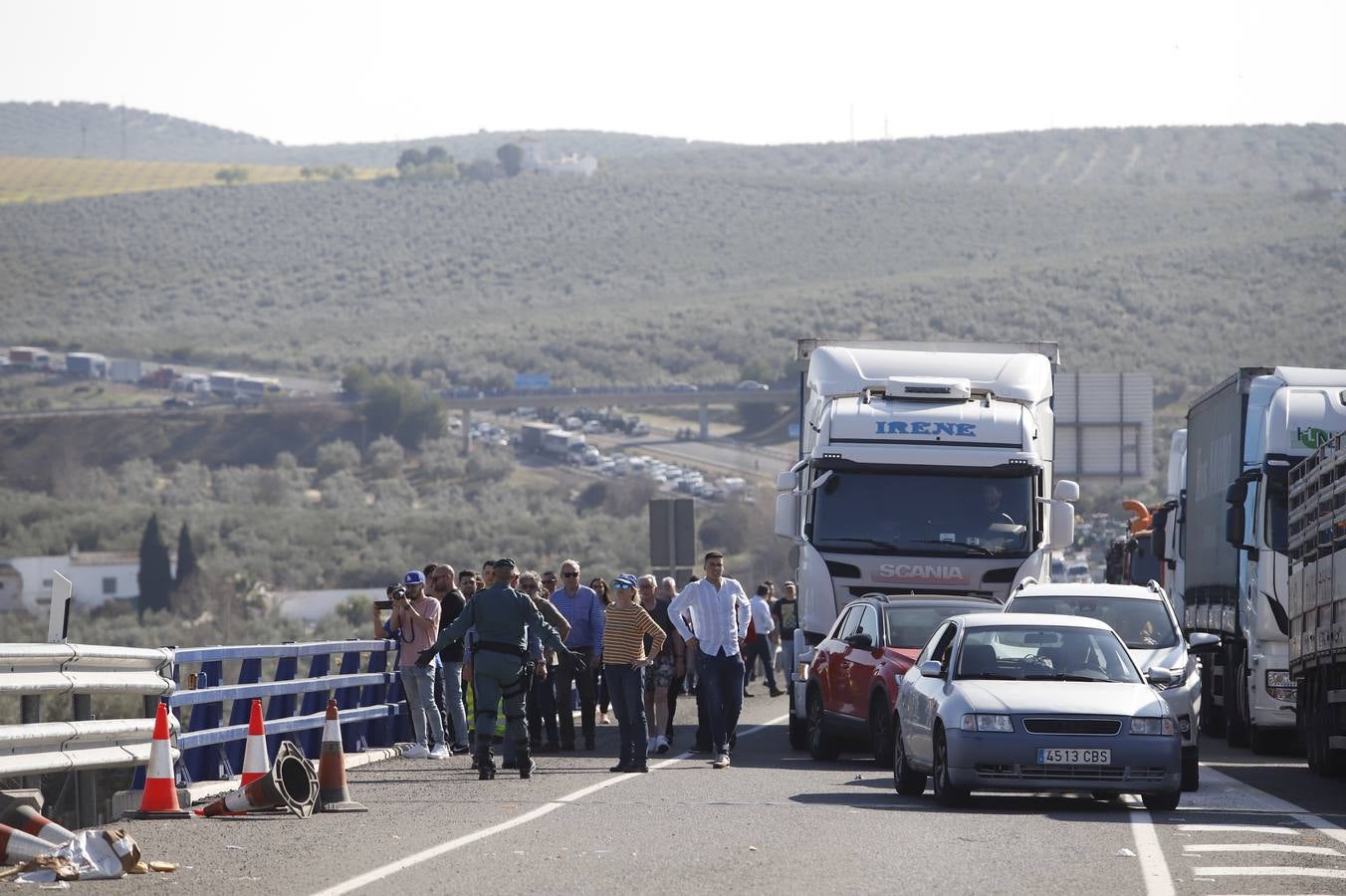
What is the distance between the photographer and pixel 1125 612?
19172 mm

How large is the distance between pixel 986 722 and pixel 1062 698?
2.12 ft

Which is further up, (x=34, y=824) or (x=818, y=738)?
(x=34, y=824)

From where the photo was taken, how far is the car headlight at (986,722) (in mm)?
14227

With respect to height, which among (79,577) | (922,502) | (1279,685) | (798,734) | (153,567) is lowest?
(79,577)

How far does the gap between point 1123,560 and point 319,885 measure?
26963 mm

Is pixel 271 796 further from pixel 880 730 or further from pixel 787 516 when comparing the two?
pixel 787 516

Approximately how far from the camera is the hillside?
138625 mm

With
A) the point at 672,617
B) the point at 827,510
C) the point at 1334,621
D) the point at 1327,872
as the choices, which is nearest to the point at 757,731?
the point at 827,510

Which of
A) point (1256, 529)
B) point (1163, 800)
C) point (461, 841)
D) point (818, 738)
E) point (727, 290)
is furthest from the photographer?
point (727, 290)

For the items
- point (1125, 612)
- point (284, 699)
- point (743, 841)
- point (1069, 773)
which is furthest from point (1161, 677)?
point (284, 699)

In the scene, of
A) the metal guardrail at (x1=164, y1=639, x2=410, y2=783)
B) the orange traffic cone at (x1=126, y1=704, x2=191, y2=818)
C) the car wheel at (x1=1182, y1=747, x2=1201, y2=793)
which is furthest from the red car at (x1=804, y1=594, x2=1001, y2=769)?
the orange traffic cone at (x1=126, y1=704, x2=191, y2=818)

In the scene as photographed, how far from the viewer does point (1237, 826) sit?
1360cm

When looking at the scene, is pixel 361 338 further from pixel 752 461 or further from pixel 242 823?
pixel 242 823

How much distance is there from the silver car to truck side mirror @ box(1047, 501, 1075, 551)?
6555mm
